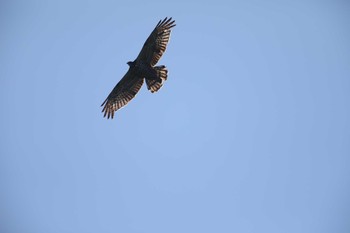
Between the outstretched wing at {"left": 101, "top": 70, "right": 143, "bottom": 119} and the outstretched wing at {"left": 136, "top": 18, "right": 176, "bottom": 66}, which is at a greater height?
the outstretched wing at {"left": 136, "top": 18, "right": 176, "bottom": 66}

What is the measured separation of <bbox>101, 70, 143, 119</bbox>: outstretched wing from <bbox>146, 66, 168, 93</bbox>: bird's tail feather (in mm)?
716

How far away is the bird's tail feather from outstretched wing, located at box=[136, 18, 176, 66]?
45cm

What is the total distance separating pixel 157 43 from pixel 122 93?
9.45 ft

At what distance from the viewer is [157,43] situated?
62.5ft

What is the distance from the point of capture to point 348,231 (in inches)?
3246

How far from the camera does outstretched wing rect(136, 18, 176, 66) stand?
746 inches

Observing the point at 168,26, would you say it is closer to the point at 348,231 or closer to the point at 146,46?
the point at 146,46

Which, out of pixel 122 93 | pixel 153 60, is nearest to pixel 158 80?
pixel 153 60

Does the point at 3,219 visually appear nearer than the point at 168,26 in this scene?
No

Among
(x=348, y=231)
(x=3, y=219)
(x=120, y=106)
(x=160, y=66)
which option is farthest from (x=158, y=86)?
(x=3, y=219)

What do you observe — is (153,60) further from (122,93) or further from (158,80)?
(122,93)

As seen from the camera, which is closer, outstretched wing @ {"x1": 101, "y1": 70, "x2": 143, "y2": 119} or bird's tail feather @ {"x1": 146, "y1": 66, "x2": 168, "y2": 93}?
bird's tail feather @ {"x1": 146, "y1": 66, "x2": 168, "y2": 93}

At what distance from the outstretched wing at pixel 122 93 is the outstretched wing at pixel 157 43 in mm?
1213

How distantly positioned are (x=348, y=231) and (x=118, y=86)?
242 ft
